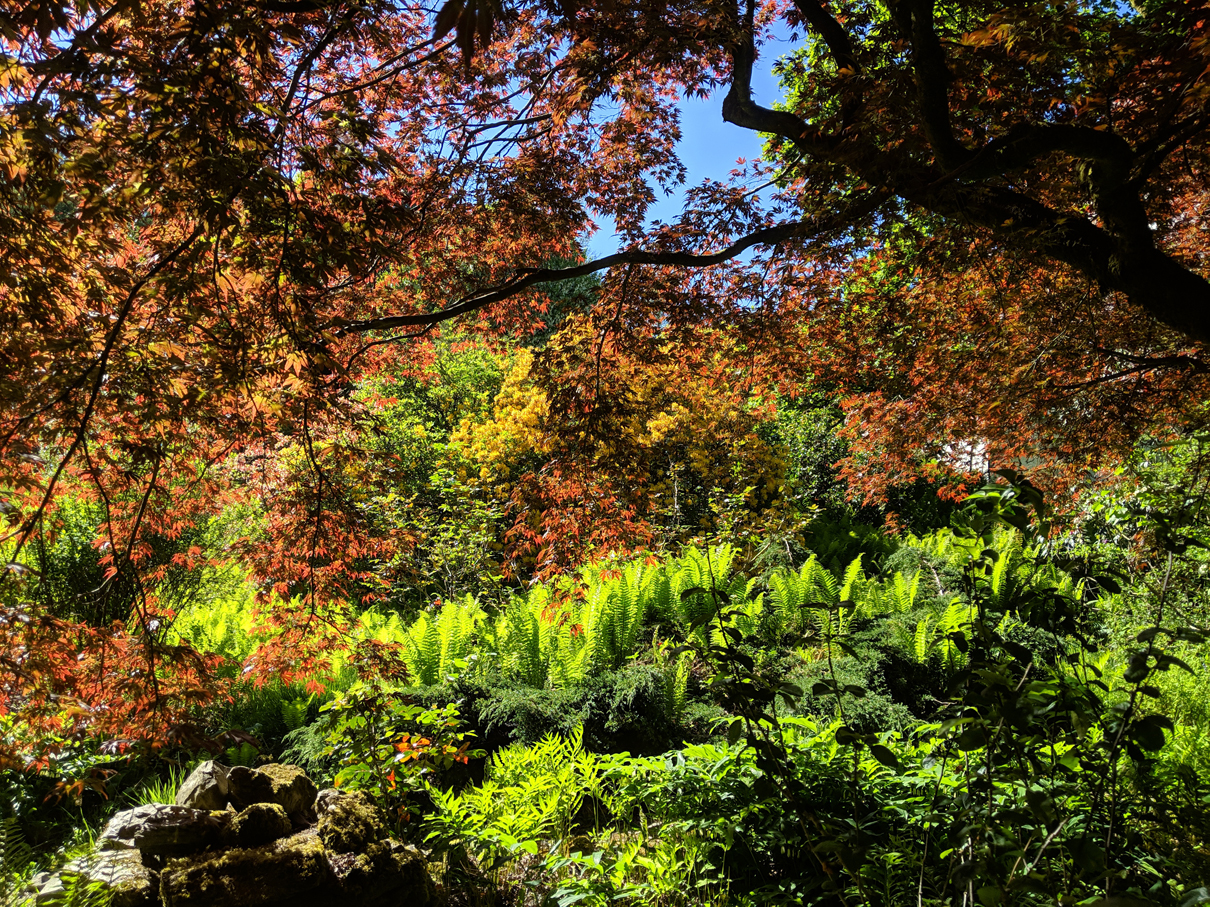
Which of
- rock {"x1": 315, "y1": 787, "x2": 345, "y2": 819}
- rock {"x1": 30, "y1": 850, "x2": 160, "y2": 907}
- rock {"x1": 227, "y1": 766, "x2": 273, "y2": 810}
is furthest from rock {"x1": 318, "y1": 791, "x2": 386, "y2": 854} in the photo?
rock {"x1": 30, "y1": 850, "x2": 160, "y2": 907}

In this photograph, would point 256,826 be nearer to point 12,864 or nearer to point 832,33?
point 12,864

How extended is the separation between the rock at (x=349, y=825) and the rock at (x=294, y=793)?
0.16 meters

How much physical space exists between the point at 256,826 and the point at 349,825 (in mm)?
365

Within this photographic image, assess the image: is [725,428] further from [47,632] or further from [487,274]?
[47,632]

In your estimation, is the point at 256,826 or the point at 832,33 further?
the point at 832,33

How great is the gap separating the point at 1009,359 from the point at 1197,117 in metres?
1.91

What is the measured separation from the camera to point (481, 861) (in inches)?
125

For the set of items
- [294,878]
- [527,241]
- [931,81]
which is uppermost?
[527,241]

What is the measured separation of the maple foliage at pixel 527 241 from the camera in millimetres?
2162

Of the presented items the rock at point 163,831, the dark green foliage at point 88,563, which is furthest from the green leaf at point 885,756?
the dark green foliage at point 88,563

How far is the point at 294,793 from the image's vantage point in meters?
3.16

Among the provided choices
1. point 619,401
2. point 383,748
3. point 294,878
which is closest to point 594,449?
point 619,401

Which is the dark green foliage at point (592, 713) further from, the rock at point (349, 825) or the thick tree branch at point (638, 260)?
the thick tree branch at point (638, 260)

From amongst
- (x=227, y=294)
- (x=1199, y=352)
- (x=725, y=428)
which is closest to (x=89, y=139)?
(x=227, y=294)
